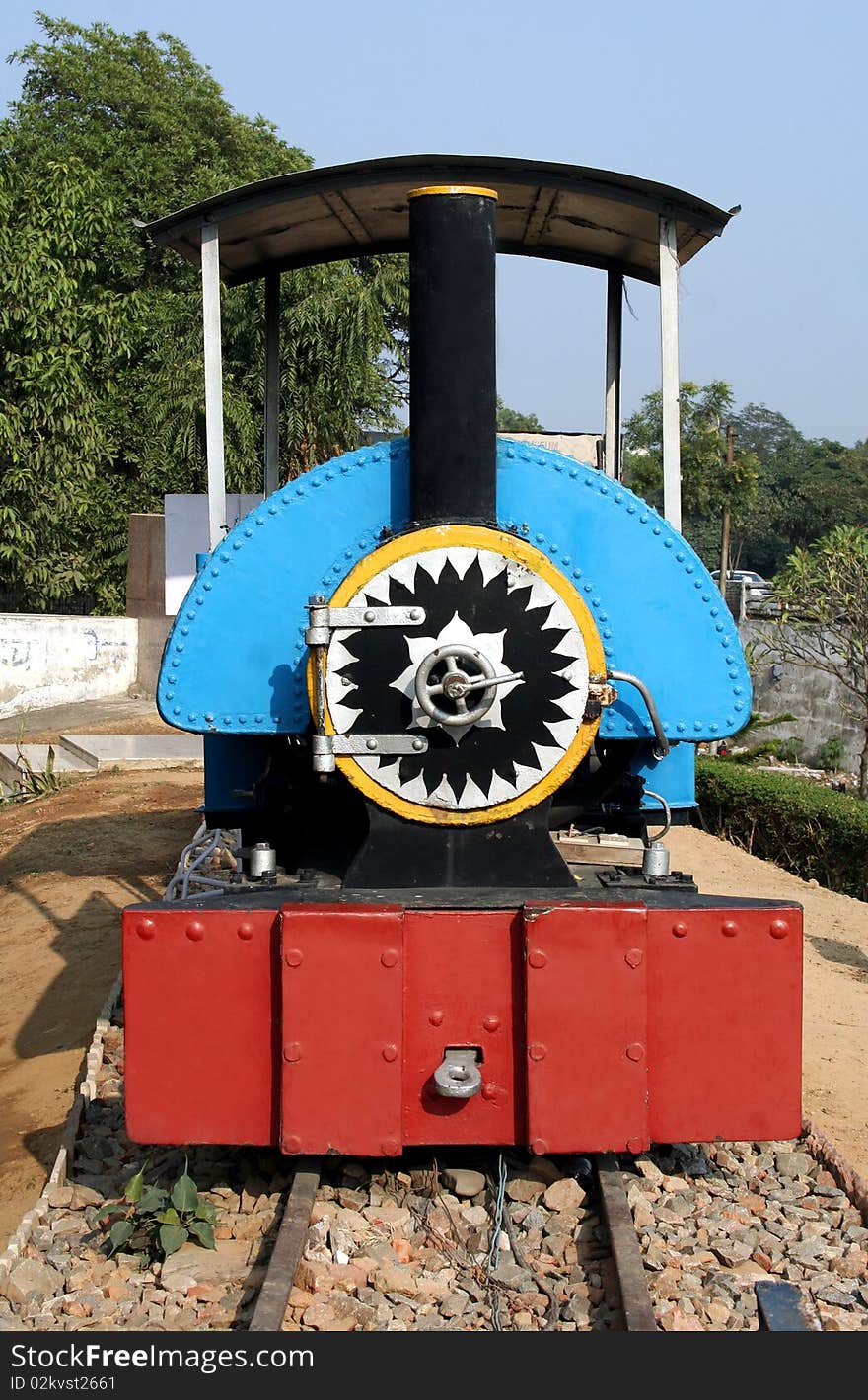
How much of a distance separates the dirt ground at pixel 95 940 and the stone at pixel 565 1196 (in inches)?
39.4

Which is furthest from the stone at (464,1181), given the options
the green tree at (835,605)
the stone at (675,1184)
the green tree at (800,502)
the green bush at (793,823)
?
the green tree at (800,502)

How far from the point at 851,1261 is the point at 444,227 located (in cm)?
290

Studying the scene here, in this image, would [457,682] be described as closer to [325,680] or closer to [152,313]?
[325,680]

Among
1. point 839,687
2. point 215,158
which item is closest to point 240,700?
point 839,687

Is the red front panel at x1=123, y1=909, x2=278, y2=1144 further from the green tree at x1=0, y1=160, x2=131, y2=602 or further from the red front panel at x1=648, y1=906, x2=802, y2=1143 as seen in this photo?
the green tree at x1=0, y1=160, x2=131, y2=602

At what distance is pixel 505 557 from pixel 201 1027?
1.46m

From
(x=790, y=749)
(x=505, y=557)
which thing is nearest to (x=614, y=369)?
(x=505, y=557)

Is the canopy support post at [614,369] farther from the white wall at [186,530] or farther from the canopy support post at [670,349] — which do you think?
the white wall at [186,530]

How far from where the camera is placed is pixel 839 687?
16422mm

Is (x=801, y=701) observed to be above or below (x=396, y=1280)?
above

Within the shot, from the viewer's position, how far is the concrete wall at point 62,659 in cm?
1578

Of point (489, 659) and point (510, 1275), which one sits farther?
point (489, 659)

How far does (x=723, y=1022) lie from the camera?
3.51 meters

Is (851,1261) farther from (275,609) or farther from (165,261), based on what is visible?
(165,261)
